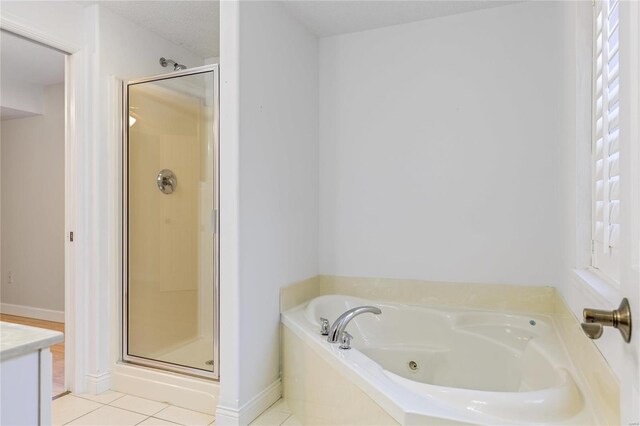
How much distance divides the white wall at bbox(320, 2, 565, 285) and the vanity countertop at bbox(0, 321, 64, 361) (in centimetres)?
214

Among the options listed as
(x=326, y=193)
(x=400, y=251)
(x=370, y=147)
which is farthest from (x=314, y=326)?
(x=370, y=147)

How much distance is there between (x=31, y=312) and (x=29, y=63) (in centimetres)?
248

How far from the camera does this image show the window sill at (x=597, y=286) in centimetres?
106

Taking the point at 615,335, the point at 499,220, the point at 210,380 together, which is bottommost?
the point at 210,380

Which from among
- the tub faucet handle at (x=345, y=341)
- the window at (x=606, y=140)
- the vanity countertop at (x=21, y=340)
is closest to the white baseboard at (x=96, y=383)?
the tub faucet handle at (x=345, y=341)

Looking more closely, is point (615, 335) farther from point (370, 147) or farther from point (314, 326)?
point (370, 147)

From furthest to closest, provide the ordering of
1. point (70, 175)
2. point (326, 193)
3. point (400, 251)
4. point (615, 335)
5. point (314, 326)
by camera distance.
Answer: point (326, 193), point (400, 251), point (70, 175), point (314, 326), point (615, 335)

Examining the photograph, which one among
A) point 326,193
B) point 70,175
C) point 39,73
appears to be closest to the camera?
point 70,175

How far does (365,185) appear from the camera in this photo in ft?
9.16

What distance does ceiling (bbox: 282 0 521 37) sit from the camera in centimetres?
242

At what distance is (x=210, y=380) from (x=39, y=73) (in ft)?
11.1

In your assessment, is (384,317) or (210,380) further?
(384,317)

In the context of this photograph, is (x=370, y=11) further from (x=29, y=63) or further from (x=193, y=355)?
(x=29, y=63)

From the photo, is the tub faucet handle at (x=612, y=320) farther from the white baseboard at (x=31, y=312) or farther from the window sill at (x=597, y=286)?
the white baseboard at (x=31, y=312)
